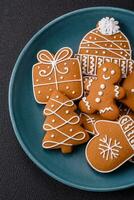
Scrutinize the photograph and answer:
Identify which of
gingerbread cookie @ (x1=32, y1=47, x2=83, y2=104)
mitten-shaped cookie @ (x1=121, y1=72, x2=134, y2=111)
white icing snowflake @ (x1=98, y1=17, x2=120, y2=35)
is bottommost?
mitten-shaped cookie @ (x1=121, y1=72, x2=134, y2=111)

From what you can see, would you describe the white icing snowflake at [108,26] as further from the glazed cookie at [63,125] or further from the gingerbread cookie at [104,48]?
the glazed cookie at [63,125]

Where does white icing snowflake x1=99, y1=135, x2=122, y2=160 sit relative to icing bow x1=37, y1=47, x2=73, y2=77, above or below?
below

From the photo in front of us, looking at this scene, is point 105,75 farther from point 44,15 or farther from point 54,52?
point 44,15

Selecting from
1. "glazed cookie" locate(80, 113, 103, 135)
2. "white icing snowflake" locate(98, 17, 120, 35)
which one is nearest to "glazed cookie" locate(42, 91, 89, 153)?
"glazed cookie" locate(80, 113, 103, 135)

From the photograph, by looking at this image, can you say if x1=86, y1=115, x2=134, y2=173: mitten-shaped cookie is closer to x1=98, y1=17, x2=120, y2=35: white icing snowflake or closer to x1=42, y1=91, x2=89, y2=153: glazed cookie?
x1=42, y1=91, x2=89, y2=153: glazed cookie

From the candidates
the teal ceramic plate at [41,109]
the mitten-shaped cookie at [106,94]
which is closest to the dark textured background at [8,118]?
the teal ceramic plate at [41,109]

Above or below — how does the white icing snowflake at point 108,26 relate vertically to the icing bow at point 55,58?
above

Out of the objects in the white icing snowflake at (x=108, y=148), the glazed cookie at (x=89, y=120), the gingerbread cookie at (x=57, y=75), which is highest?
the gingerbread cookie at (x=57, y=75)

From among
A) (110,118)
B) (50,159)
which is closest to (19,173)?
(50,159)
